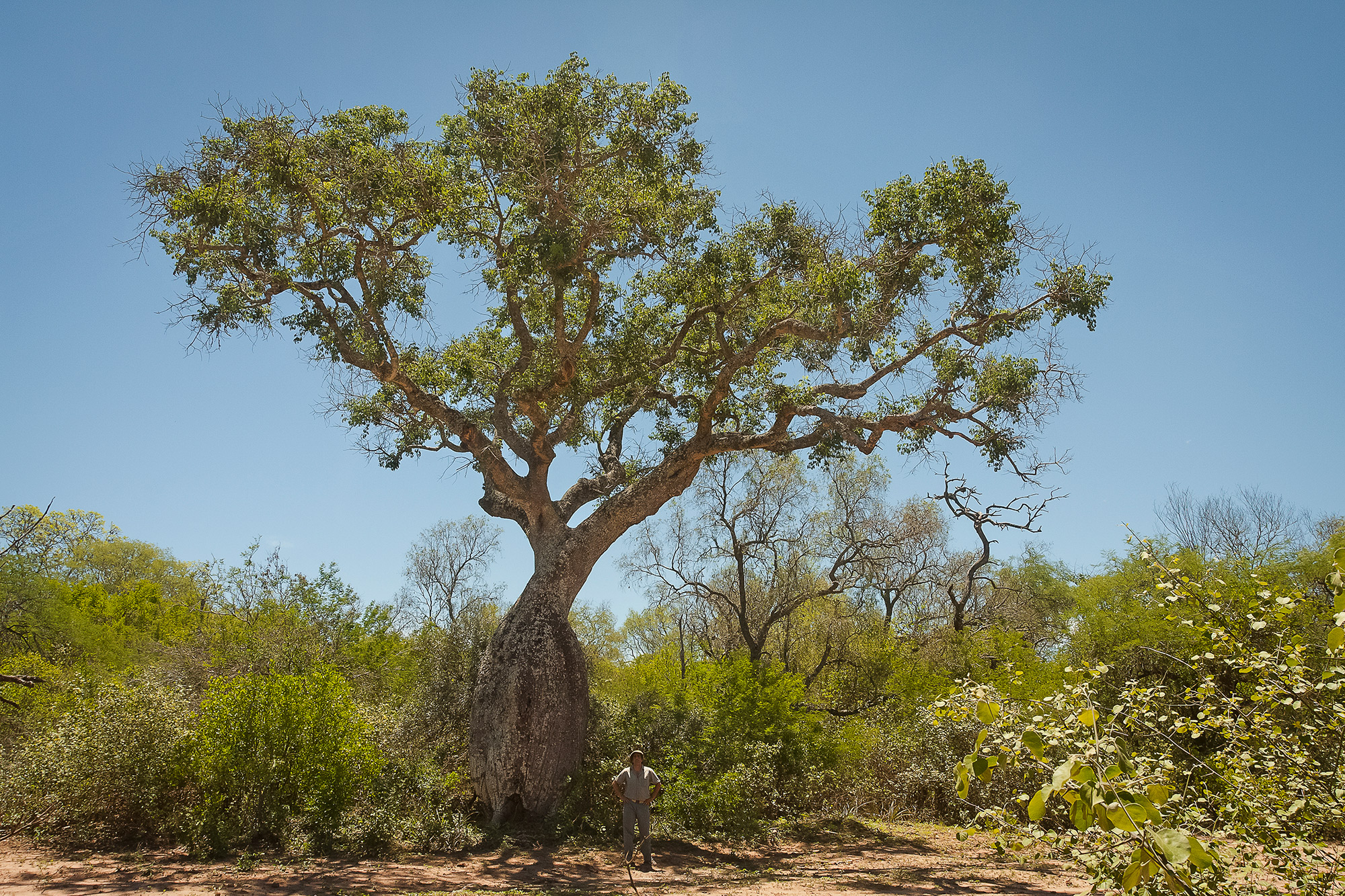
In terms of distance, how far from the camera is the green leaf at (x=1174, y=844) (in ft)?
4.51

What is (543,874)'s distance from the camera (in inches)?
357

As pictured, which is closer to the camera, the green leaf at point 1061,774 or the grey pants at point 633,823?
the green leaf at point 1061,774

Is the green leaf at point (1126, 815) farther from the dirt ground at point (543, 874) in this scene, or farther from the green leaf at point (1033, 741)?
the dirt ground at point (543, 874)

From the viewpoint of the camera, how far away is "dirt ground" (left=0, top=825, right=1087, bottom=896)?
789 cm

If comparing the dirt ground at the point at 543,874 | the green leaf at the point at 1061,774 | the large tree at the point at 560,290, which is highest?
the large tree at the point at 560,290

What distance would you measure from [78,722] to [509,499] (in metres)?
6.87

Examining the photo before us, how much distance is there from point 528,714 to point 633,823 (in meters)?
2.75

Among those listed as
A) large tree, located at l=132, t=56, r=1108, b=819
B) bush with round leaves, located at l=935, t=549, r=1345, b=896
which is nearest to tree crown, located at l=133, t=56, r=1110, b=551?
large tree, located at l=132, t=56, r=1108, b=819

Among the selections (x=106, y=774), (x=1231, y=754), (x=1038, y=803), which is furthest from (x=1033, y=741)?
(x=106, y=774)

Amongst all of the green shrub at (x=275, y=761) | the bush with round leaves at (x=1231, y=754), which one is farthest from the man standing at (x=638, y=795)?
the bush with round leaves at (x=1231, y=754)

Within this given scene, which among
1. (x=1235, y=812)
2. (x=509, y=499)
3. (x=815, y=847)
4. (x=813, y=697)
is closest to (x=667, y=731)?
(x=815, y=847)

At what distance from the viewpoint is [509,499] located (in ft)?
45.5

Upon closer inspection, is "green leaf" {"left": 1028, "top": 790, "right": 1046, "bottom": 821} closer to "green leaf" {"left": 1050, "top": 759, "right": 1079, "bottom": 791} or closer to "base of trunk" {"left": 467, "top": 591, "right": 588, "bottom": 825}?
"green leaf" {"left": 1050, "top": 759, "right": 1079, "bottom": 791}

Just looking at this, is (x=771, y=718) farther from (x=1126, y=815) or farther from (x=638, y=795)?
(x=1126, y=815)
